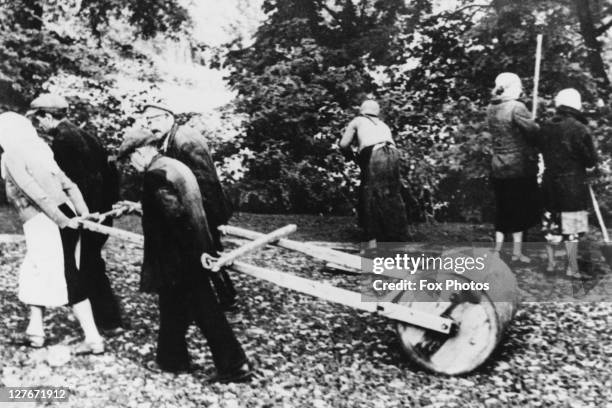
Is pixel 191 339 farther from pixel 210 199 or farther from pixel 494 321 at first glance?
pixel 494 321

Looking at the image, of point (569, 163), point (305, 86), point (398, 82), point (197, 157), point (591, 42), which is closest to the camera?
point (197, 157)

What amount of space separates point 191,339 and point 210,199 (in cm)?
115

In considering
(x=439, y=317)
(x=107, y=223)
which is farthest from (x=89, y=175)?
(x=439, y=317)

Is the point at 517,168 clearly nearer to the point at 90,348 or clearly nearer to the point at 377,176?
the point at 377,176

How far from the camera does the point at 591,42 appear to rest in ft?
26.6

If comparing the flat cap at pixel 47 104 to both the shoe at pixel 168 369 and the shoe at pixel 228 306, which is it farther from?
the shoe at pixel 228 306

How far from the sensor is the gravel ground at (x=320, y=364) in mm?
4160

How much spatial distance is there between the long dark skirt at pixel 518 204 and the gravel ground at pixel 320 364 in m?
1.08

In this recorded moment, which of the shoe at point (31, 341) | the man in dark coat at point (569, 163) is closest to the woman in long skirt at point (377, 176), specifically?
the man in dark coat at point (569, 163)

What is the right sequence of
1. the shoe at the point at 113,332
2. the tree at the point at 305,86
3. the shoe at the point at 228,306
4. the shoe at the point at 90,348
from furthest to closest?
the tree at the point at 305,86
the shoe at the point at 228,306
the shoe at the point at 113,332
the shoe at the point at 90,348

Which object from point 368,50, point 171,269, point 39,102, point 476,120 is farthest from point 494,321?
point 368,50

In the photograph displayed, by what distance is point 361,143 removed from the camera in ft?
22.0

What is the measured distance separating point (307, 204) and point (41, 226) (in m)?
5.13

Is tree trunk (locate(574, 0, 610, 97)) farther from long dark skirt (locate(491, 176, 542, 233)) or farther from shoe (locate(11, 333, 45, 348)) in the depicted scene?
shoe (locate(11, 333, 45, 348))
